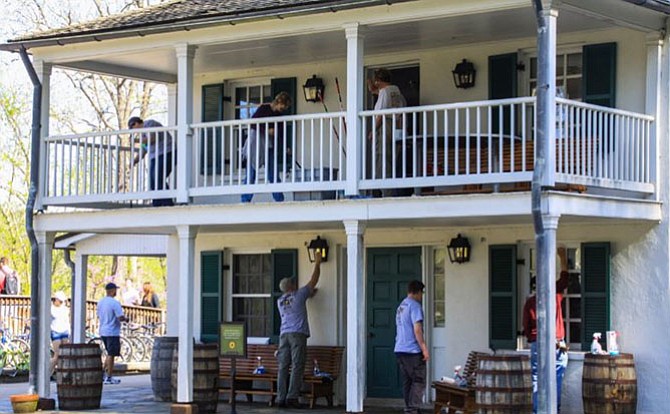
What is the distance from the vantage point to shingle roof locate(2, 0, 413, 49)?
17609 mm

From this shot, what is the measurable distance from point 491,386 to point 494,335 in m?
2.53

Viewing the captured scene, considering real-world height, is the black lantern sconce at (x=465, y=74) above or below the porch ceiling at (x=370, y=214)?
above

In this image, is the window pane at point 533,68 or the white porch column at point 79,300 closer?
the window pane at point 533,68

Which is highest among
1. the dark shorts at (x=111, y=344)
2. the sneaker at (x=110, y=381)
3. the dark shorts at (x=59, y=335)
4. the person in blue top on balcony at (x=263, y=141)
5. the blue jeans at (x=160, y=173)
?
the person in blue top on balcony at (x=263, y=141)

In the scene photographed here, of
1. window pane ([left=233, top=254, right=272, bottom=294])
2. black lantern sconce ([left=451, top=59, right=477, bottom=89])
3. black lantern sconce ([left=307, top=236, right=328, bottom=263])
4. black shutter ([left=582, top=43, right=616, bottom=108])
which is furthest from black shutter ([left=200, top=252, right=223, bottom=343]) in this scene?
black shutter ([left=582, top=43, right=616, bottom=108])

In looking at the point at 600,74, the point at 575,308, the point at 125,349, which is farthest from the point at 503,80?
the point at 125,349

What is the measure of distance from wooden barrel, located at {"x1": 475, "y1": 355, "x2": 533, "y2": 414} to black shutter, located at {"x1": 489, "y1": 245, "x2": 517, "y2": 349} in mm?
2253

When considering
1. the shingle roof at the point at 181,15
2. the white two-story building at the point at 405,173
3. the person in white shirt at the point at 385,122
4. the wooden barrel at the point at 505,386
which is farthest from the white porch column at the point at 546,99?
the person in white shirt at the point at 385,122

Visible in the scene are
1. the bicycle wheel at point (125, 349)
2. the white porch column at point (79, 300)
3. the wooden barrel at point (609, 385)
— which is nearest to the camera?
the wooden barrel at point (609, 385)

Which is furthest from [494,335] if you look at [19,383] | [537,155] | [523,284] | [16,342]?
[16,342]

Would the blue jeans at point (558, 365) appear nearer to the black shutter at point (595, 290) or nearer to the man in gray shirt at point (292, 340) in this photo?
the black shutter at point (595, 290)

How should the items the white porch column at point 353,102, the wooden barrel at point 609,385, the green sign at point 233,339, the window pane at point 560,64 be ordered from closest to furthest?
the wooden barrel at point 609,385, the white porch column at point 353,102, the green sign at point 233,339, the window pane at point 560,64

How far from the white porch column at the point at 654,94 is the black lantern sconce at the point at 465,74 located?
2.55 metres

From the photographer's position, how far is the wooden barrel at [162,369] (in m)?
Answer: 21.2
